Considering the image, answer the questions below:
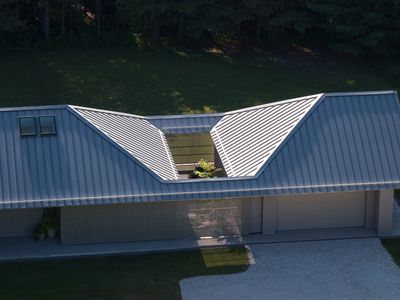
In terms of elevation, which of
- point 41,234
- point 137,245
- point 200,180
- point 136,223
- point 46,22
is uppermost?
point 46,22

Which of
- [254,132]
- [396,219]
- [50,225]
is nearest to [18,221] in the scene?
[50,225]

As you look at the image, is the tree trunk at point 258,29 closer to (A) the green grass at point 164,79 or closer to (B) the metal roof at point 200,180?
→ (A) the green grass at point 164,79

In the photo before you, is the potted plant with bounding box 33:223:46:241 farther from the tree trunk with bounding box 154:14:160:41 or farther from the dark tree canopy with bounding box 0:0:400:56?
the tree trunk with bounding box 154:14:160:41

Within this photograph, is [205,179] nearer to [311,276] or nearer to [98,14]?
[311,276]

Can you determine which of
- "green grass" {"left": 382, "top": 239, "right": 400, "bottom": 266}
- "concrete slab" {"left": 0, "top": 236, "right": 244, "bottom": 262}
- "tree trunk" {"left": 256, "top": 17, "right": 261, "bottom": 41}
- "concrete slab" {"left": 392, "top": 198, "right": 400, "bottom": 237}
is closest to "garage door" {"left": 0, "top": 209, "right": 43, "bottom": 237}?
"concrete slab" {"left": 0, "top": 236, "right": 244, "bottom": 262}

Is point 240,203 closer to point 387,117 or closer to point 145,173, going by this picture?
point 145,173

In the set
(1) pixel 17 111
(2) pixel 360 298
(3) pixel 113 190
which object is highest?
(1) pixel 17 111

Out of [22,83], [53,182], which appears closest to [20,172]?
[53,182]
